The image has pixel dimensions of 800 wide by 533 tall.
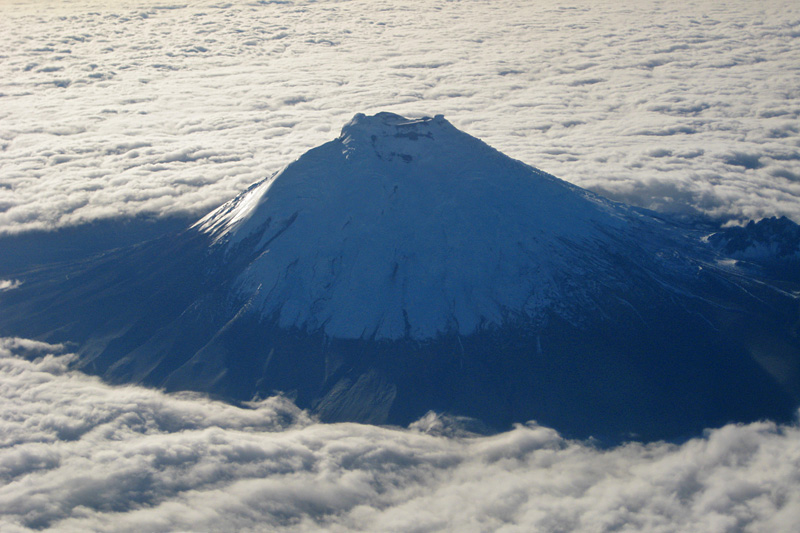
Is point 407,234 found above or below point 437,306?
above

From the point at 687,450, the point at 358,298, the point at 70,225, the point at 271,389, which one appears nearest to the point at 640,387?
the point at 687,450

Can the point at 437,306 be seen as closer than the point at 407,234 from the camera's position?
Yes

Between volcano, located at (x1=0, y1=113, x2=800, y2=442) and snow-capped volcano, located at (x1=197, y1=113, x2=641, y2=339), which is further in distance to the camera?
snow-capped volcano, located at (x1=197, y1=113, x2=641, y2=339)

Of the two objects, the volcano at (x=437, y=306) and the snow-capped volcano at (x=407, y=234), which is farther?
the snow-capped volcano at (x=407, y=234)

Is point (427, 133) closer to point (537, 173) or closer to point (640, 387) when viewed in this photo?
point (537, 173)
